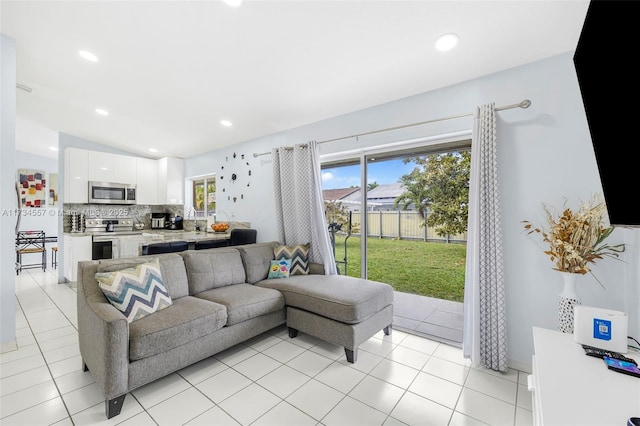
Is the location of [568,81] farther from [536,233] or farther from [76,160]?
[76,160]

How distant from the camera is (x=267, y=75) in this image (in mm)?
2693

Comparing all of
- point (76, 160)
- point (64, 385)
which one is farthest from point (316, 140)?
point (76, 160)

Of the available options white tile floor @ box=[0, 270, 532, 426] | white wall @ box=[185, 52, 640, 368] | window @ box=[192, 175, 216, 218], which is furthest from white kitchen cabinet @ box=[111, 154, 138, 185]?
white wall @ box=[185, 52, 640, 368]

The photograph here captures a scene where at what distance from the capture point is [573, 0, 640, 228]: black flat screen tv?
36.2 inches

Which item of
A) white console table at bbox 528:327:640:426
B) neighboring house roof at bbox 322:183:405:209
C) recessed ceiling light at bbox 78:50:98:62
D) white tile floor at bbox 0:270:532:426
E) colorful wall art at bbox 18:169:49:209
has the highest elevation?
recessed ceiling light at bbox 78:50:98:62

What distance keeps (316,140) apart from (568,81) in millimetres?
2496

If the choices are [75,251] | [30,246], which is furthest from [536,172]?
[30,246]

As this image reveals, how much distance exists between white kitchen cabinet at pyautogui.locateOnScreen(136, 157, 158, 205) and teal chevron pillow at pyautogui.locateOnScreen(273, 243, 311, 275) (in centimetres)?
376

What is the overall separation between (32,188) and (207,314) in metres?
6.65

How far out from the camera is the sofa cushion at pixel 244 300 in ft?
7.86

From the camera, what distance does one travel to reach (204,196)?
5.64 meters

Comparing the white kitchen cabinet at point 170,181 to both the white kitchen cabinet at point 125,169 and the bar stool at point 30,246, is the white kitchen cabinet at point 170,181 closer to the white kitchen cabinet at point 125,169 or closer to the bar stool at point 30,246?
the white kitchen cabinet at point 125,169

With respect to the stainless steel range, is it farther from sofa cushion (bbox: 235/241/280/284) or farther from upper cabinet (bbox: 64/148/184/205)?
sofa cushion (bbox: 235/241/280/284)

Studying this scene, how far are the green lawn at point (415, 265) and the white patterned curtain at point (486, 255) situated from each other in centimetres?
54
